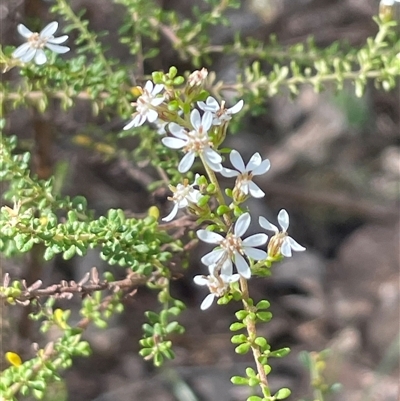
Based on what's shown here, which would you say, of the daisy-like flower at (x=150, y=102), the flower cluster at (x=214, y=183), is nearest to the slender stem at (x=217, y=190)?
the flower cluster at (x=214, y=183)

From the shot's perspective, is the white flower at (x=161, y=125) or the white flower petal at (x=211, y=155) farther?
the white flower at (x=161, y=125)

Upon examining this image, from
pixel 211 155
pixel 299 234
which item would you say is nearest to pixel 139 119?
pixel 211 155

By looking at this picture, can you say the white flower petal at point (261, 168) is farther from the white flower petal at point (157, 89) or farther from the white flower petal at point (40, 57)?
the white flower petal at point (40, 57)

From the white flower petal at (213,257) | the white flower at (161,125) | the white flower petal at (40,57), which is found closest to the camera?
the white flower petal at (213,257)

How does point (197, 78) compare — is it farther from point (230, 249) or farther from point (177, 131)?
point (230, 249)

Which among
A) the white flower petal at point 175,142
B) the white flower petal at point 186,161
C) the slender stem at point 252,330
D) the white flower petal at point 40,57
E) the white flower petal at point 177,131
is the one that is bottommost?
the slender stem at point 252,330

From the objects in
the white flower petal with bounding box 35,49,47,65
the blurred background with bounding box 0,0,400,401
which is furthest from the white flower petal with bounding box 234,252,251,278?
the blurred background with bounding box 0,0,400,401

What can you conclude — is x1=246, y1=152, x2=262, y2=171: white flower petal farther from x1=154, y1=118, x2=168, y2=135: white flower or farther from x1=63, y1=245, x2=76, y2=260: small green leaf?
x1=63, y1=245, x2=76, y2=260: small green leaf
